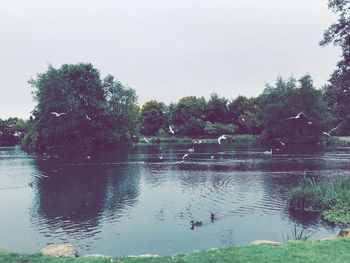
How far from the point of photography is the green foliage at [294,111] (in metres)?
112

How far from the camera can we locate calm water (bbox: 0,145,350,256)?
80.3ft

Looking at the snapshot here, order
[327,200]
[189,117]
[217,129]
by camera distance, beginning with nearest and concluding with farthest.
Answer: [327,200], [217,129], [189,117]

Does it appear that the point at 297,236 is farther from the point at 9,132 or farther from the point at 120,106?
the point at 9,132

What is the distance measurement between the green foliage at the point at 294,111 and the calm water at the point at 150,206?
5492 centimetres

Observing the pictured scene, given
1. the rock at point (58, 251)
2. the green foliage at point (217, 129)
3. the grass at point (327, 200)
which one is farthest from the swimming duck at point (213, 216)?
the green foliage at point (217, 129)

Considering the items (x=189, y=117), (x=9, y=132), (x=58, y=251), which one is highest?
(x=189, y=117)

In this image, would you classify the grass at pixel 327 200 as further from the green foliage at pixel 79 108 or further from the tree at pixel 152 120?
the tree at pixel 152 120

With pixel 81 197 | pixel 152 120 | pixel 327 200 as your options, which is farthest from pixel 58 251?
pixel 152 120

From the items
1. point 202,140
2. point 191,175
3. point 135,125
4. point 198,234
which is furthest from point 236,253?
point 202,140

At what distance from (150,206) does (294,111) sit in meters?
86.3

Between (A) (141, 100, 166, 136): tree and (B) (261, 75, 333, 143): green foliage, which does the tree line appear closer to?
(B) (261, 75, 333, 143): green foliage

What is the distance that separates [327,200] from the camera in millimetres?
29266

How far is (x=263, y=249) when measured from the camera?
50.5 feet

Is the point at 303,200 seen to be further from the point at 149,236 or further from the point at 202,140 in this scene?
the point at 202,140
